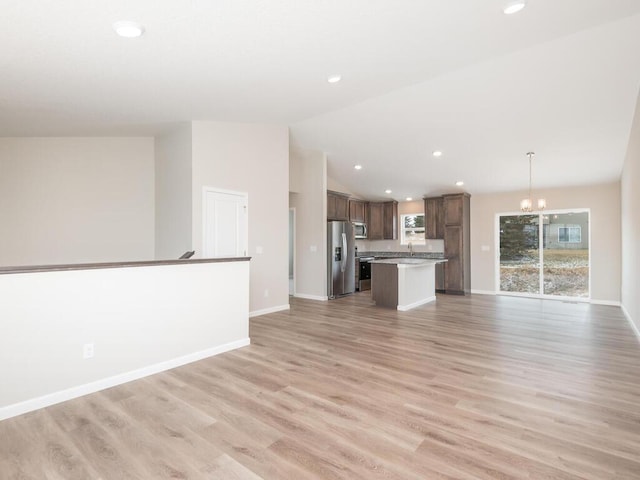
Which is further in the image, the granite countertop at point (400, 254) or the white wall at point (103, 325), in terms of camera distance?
the granite countertop at point (400, 254)

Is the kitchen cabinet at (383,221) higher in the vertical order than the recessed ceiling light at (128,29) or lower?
lower

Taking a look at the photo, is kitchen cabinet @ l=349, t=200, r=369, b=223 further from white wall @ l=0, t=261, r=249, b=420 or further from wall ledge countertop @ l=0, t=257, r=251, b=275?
wall ledge countertop @ l=0, t=257, r=251, b=275

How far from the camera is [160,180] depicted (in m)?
5.55

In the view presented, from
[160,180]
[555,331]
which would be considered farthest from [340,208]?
[555,331]

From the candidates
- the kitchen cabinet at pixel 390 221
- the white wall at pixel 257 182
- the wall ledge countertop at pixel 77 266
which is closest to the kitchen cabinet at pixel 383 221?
the kitchen cabinet at pixel 390 221

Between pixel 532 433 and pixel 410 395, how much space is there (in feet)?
2.80

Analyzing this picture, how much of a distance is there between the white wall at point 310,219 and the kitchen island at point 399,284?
1.22m

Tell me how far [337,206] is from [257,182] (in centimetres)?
311

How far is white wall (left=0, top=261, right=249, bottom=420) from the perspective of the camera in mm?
2488

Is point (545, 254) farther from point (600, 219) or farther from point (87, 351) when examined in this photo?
point (87, 351)

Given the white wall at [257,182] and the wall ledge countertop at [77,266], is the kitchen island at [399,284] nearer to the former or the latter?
the white wall at [257,182]

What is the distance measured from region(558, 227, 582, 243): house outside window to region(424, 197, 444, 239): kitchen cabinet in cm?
254

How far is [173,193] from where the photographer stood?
17.2 ft

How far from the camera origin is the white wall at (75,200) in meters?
4.64
